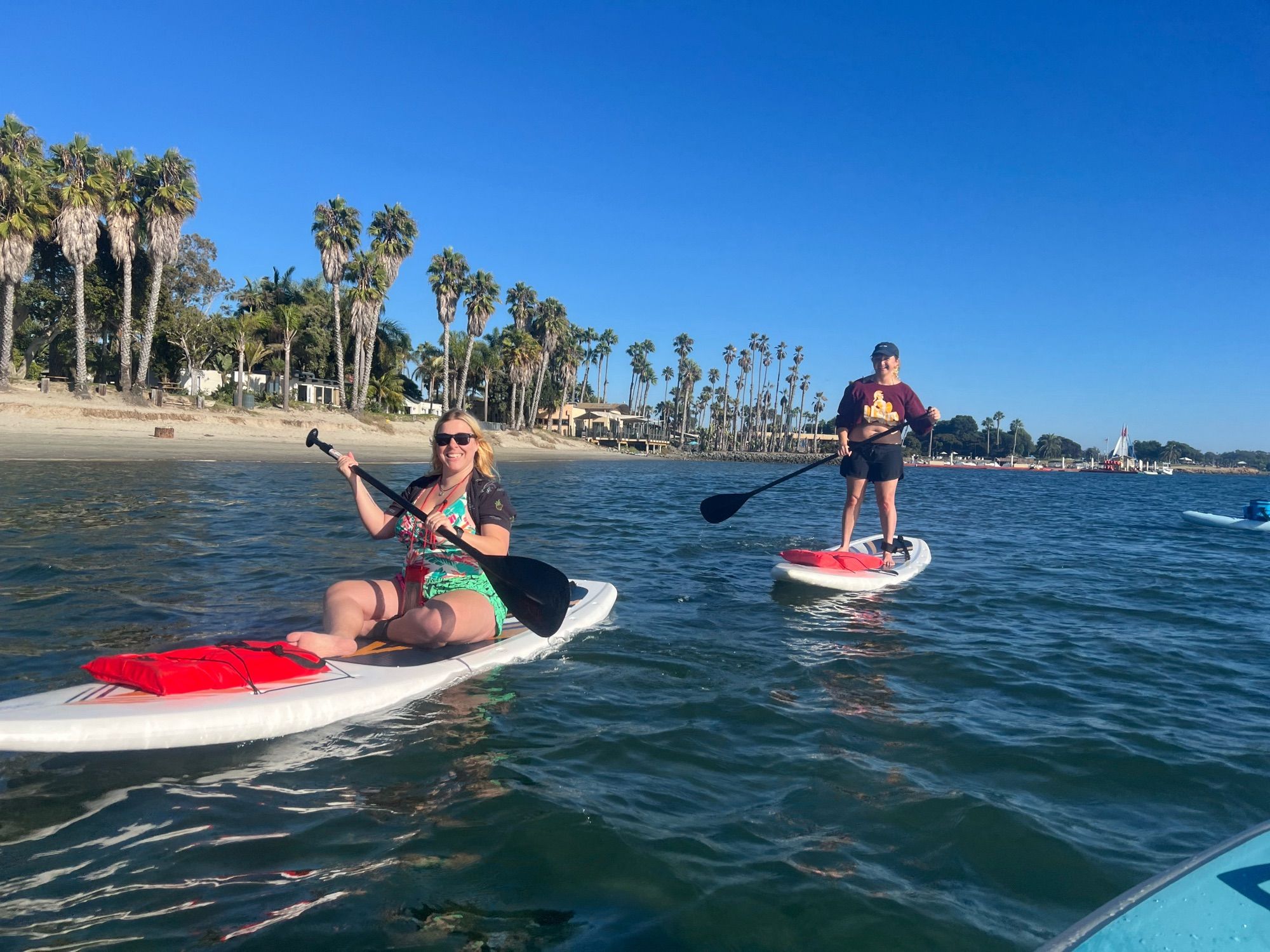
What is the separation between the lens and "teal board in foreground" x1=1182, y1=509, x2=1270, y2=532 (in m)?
17.0

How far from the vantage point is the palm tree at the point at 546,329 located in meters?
63.2

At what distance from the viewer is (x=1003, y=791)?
10.9 ft

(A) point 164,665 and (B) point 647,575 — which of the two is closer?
(A) point 164,665

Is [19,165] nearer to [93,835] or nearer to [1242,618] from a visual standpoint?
[93,835]

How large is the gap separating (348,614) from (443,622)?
1.72ft

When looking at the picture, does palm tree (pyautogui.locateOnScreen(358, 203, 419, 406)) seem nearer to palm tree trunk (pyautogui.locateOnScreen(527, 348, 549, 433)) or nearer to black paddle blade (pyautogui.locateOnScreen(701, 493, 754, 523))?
palm tree trunk (pyautogui.locateOnScreen(527, 348, 549, 433))

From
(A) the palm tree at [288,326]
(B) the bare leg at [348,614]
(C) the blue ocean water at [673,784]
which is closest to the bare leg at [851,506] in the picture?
(C) the blue ocean water at [673,784]

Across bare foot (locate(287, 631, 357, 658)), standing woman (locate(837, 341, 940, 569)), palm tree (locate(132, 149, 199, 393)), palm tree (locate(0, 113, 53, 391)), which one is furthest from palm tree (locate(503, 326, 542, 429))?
bare foot (locate(287, 631, 357, 658))

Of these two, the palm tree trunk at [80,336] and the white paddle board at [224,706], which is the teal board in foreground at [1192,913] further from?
the palm tree trunk at [80,336]

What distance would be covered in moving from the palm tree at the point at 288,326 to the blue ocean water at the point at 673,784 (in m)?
36.8

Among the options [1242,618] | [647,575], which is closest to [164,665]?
[647,575]

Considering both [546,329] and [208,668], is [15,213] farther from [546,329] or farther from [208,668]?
[546,329]

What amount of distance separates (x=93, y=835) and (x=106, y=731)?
56cm

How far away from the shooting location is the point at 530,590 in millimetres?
4434
